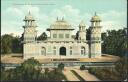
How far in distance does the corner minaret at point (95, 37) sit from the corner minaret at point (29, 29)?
25.4ft

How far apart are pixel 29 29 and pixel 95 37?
347 inches

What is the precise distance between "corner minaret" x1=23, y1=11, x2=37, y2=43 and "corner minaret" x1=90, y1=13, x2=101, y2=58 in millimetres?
7754

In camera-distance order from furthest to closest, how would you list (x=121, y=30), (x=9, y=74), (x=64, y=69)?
(x=121, y=30) → (x=64, y=69) → (x=9, y=74)

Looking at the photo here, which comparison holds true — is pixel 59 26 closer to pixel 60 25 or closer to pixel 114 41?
pixel 60 25

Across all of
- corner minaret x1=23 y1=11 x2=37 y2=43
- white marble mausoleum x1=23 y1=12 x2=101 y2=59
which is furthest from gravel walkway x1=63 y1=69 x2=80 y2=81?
corner minaret x1=23 y1=11 x2=37 y2=43

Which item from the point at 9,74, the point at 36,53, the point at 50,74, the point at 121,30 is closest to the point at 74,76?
the point at 50,74

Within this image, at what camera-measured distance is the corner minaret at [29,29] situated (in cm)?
4778

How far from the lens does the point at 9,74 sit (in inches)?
1096

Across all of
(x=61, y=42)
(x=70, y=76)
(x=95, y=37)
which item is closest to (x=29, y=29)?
(x=61, y=42)

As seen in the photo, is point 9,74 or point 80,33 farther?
point 80,33

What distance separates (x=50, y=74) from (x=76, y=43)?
20.4 m

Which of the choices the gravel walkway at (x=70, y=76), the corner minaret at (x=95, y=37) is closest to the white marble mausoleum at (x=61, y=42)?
the corner minaret at (x=95, y=37)

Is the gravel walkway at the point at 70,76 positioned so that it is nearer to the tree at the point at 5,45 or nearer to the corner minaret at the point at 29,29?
the corner minaret at the point at 29,29

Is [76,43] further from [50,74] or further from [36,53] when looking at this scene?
[50,74]
